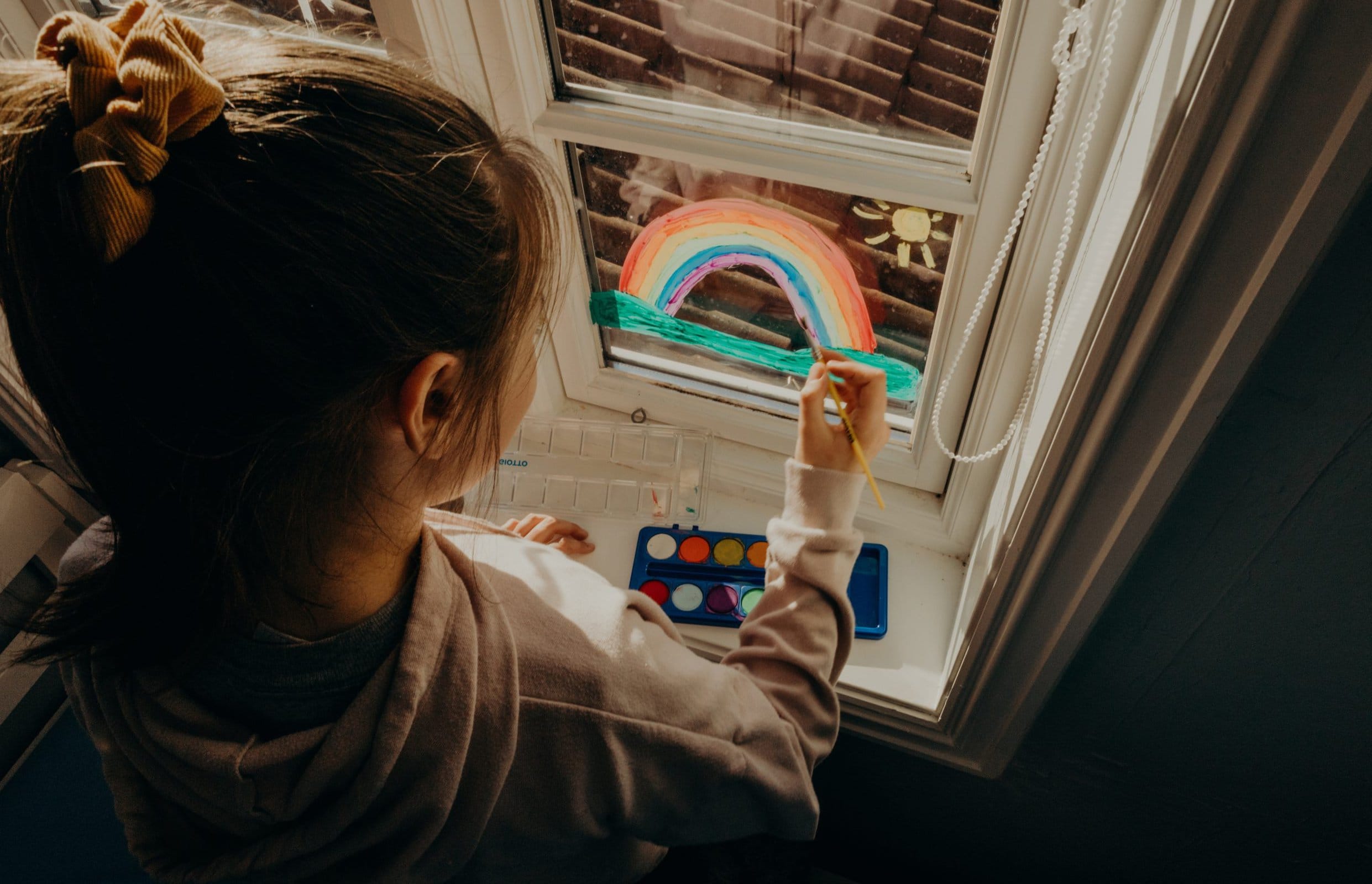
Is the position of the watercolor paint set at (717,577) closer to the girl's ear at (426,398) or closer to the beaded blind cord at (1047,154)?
the beaded blind cord at (1047,154)

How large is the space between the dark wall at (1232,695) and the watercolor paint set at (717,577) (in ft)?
0.72

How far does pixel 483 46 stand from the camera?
0.71 metres

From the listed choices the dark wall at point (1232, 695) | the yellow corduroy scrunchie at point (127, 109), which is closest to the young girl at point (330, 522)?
the yellow corduroy scrunchie at point (127, 109)

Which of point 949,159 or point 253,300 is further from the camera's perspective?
point 949,159

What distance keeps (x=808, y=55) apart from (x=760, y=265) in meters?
0.22

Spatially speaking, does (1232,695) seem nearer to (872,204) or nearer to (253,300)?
(872,204)

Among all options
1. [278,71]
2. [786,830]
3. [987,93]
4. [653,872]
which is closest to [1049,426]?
[987,93]

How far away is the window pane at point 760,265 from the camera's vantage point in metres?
0.73

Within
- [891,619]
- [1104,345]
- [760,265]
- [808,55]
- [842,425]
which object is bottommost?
[891,619]

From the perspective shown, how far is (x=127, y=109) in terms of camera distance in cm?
34

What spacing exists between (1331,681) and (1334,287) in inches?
15.5

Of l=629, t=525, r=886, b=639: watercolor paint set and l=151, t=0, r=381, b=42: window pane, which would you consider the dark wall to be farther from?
l=151, t=0, r=381, b=42: window pane

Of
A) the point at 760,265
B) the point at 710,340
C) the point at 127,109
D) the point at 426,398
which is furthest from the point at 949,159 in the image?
the point at 127,109

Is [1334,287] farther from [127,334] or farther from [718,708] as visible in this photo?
[127,334]
